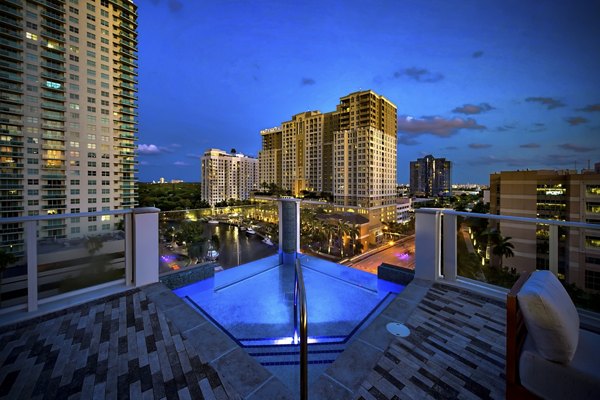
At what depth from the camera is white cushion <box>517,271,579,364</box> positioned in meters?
1.09

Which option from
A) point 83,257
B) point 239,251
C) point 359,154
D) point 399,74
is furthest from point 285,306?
point 399,74

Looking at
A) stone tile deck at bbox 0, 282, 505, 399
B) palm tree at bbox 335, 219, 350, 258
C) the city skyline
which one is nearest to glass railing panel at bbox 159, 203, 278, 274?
stone tile deck at bbox 0, 282, 505, 399

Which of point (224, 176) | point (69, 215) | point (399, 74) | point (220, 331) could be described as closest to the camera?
point (220, 331)

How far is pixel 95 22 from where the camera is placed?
41281mm

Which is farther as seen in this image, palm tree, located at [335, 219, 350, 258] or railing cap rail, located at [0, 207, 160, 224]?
palm tree, located at [335, 219, 350, 258]

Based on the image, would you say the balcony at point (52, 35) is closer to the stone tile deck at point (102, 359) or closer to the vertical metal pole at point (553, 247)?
the stone tile deck at point (102, 359)

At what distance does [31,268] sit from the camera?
2387 mm

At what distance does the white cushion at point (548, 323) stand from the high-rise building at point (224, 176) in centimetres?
7482

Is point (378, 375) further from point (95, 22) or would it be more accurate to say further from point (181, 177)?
point (181, 177)

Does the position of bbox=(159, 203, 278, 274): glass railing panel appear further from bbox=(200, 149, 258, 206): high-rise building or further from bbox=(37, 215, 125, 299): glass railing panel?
bbox=(200, 149, 258, 206): high-rise building

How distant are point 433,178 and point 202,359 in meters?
112

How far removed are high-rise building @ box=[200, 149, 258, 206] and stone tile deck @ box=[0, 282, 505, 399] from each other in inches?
2865

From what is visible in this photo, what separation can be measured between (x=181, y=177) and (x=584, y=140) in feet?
403

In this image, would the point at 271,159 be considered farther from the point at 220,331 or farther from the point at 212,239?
the point at 220,331
